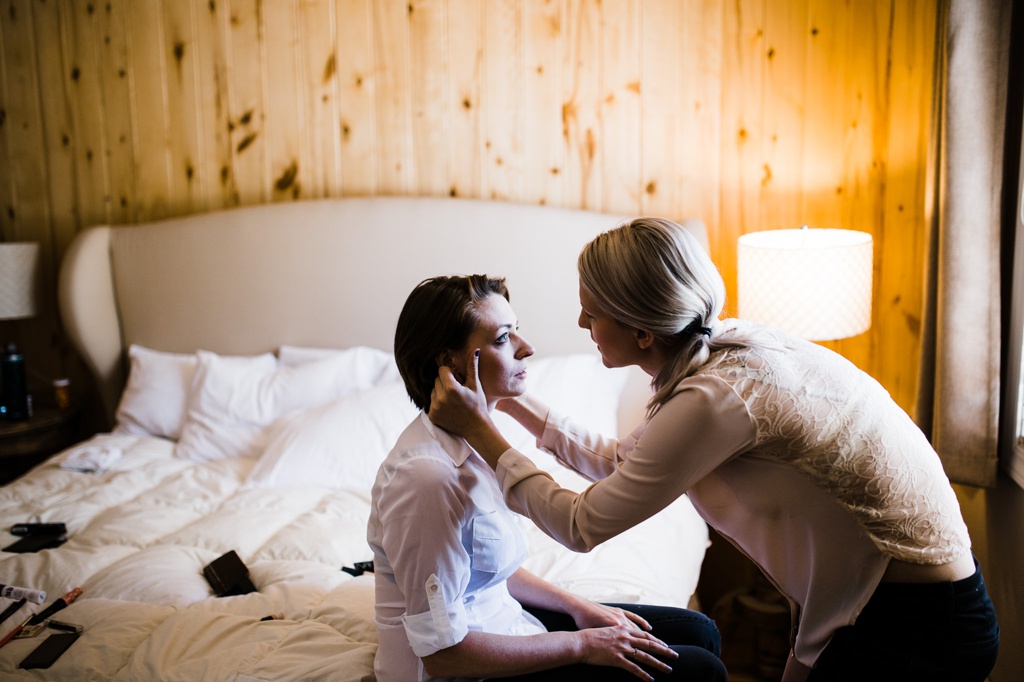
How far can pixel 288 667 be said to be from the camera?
129 cm

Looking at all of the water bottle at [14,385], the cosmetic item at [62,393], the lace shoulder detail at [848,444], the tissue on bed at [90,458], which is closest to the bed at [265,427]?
the tissue on bed at [90,458]

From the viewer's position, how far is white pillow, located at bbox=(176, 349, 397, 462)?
2.64m

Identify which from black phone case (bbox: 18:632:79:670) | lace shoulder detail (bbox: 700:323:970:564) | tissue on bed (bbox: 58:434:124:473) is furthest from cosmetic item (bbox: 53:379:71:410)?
lace shoulder detail (bbox: 700:323:970:564)

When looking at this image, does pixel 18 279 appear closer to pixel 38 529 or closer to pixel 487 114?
pixel 38 529

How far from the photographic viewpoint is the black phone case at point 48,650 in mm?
1367

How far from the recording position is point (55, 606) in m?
1.61

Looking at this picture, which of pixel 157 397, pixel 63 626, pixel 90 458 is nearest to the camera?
pixel 63 626

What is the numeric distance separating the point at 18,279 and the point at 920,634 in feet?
10.8

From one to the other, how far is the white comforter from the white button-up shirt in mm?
147

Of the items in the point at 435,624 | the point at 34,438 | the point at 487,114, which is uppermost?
the point at 487,114

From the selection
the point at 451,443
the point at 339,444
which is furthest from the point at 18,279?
the point at 451,443

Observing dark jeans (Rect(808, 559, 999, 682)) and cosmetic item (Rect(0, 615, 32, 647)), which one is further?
cosmetic item (Rect(0, 615, 32, 647))

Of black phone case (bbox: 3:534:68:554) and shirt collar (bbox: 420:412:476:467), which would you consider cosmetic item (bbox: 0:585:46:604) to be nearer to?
black phone case (bbox: 3:534:68:554)

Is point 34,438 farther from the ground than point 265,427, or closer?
closer
